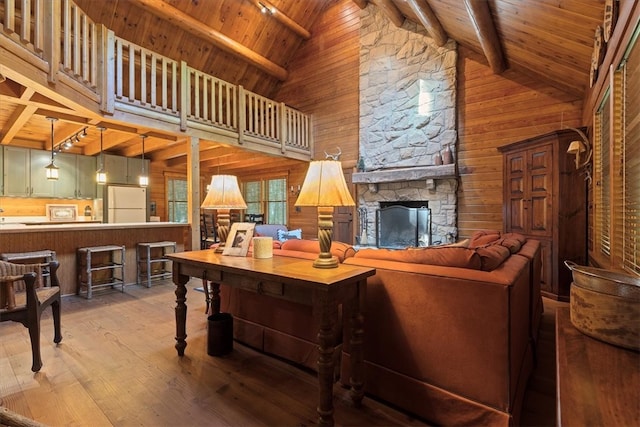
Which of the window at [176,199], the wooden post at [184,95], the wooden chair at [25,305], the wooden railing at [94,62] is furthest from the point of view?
the window at [176,199]

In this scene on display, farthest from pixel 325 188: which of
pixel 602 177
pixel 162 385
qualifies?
pixel 602 177

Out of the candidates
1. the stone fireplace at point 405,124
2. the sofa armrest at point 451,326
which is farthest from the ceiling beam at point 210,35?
the sofa armrest at point 451,326

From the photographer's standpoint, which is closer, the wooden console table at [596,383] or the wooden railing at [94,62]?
the wooden console table at [596,383]

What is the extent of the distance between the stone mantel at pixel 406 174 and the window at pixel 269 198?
A: 2.76 metres

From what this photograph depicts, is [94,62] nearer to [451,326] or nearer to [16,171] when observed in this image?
[16,171]

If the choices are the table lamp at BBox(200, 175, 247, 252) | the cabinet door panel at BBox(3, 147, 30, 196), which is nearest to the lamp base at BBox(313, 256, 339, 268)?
the table lamp at BBox(200, 175, 247, 252)

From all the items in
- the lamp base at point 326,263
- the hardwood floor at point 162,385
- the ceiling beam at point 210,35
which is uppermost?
the ceiling beam at point 210,35

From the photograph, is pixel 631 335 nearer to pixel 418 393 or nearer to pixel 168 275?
pixel 418 393

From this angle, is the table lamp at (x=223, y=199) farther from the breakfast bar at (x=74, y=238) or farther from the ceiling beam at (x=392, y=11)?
the ceiling beam at (x=392, y=11)

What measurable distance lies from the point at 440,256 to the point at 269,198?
23.9 feet

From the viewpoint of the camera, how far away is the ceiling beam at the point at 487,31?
3.16 meters

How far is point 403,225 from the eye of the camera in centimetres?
572

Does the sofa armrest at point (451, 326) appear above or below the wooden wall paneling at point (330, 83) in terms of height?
below

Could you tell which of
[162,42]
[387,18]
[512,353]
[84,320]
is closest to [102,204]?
[162,42]
